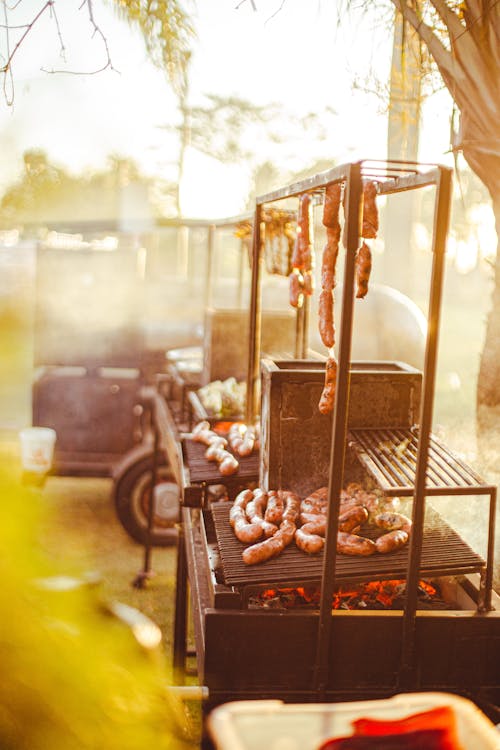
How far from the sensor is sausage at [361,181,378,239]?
10.4 ft

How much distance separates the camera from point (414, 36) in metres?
4.96

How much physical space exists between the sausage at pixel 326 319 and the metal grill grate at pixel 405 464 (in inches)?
20.7

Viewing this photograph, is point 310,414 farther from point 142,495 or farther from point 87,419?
point 87,419

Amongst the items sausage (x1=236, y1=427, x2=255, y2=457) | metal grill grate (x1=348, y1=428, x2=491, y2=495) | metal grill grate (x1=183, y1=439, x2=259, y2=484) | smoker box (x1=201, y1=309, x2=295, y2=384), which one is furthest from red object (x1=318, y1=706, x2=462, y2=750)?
smoker box (x1=201, y1=309, x2=295, y2=384)

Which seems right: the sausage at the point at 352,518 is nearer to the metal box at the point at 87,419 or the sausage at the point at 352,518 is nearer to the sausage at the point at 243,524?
the sausage at the point at 243,524

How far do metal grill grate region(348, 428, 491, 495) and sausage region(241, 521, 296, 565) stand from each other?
0.50m

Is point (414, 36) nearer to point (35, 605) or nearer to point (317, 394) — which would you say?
point (317, 394)

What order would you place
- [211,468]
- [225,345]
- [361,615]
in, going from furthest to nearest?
[225,345] < [211,468] < [361,615]

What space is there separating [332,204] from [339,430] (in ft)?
4.11

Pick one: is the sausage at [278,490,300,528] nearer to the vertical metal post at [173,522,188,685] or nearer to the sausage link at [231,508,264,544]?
the sausage link at [231,508,264,544]

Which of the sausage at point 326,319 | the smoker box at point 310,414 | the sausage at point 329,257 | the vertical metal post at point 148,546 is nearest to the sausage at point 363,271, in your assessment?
the sausage at point 329,257

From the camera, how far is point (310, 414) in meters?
3.90

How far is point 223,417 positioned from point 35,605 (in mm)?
5028

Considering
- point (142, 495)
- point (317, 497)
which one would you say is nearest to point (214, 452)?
point (317, 497)
